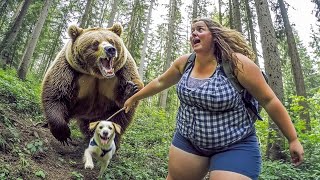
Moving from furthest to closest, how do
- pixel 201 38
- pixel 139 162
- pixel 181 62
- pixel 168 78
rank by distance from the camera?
pixel 139 162 → pixel 168 78 → pixel 181 62 → pixel 201 38

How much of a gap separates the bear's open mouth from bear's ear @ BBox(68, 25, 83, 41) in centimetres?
103

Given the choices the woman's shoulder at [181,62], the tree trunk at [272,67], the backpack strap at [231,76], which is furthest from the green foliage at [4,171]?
the tree trunk at [272,67]

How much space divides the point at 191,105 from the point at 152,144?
697 centimetres

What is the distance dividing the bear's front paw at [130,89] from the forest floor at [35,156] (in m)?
1.41

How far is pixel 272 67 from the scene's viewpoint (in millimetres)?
8195

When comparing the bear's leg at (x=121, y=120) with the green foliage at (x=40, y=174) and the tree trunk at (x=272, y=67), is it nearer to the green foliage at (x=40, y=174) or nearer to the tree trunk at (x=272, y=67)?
the green foliage at (x=40, y=174)

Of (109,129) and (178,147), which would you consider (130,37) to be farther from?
(178,147)

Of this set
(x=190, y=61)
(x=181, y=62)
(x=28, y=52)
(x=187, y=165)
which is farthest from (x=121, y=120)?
(x=28, y=52)

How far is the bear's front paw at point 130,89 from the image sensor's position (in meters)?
5.94

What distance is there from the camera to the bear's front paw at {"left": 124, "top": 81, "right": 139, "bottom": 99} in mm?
5938

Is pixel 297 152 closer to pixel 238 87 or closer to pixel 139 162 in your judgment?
pixel 238 87

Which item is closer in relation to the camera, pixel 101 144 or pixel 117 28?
pixel 101 144

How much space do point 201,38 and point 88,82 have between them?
11.9 feet

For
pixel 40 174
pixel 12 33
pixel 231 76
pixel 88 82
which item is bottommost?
pixel 40 174
